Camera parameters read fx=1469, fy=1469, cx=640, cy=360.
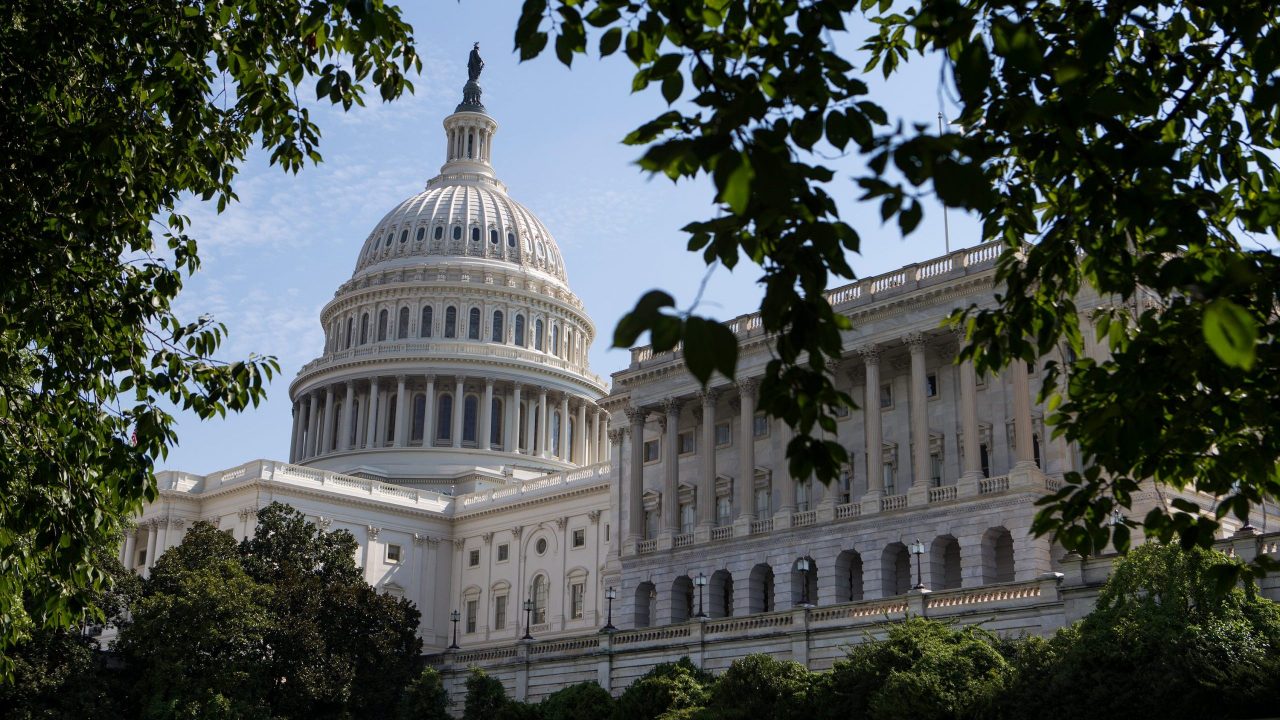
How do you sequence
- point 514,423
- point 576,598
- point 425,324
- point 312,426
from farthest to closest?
point 425,324 → point 312,426 → point 514,423 → point 576,598

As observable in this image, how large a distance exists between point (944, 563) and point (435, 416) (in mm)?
64156

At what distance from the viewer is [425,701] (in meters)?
61.9

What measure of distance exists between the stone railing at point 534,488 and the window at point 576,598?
670 cm

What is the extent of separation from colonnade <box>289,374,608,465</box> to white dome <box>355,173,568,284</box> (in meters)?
13.0

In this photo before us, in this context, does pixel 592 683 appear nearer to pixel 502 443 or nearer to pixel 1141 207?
pixel 1141 207

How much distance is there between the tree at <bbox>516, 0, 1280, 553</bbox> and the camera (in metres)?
8.63

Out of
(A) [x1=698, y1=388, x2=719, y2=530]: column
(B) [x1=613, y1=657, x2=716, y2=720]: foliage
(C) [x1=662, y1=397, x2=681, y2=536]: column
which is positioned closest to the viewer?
(B) [x1=613, y1=657, x2=716, y2=720]: foliage

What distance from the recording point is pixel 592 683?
2164 inches

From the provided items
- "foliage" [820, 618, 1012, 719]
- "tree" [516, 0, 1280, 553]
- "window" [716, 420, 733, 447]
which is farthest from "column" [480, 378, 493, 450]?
"tree" [516, 0, 1280, 553]

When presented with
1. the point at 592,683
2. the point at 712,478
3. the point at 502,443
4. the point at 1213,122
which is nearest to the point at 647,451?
the point at 712,478

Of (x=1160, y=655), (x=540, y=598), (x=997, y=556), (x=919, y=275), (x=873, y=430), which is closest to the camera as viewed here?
(x=1160, y=655)

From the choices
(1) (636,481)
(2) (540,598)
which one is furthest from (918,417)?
(2) (540,598)

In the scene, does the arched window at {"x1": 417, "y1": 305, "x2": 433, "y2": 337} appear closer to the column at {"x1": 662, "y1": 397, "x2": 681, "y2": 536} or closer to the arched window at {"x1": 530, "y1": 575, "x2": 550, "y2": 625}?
the arched window at {"x1": 530, "y1": 575, "x2": 550, "y2": 625}

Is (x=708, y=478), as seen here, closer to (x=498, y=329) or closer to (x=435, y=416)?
(x=435, y=416)
